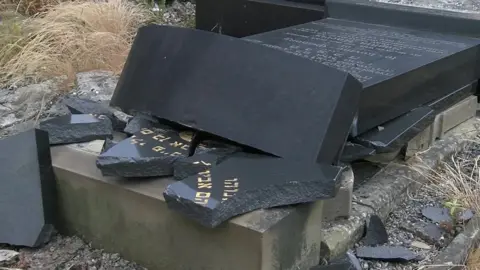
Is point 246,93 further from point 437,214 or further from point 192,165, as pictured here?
point 437,214

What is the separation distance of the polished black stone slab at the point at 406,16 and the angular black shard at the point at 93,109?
216 cm

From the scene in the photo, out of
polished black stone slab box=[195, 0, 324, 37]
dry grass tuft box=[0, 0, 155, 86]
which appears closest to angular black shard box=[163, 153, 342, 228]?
dry grass tuft box=[0, 0, 155, 86]

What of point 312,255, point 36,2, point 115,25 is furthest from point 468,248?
point 36,2

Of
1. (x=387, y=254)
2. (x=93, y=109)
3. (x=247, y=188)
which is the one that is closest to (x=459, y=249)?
(x=387, y=254)

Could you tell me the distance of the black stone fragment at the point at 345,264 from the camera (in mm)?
2320

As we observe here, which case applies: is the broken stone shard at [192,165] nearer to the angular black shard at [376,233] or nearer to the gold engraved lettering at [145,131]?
the gold engraved lettering at [145,131]

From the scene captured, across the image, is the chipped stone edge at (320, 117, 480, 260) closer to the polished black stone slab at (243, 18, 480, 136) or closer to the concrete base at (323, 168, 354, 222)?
the concrete base at (323, 168, 354, 222)

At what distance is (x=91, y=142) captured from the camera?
2.70 metres

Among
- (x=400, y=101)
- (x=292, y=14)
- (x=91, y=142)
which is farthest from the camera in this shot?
(x=292, y=14)

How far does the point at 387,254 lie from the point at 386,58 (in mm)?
1323

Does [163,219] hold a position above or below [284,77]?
below

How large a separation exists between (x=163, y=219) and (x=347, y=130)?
796 mm

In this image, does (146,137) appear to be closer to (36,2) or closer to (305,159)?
(305,159)

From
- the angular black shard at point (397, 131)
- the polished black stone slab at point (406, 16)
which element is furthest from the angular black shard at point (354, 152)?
the polished black stone slab at point (406, 16)
